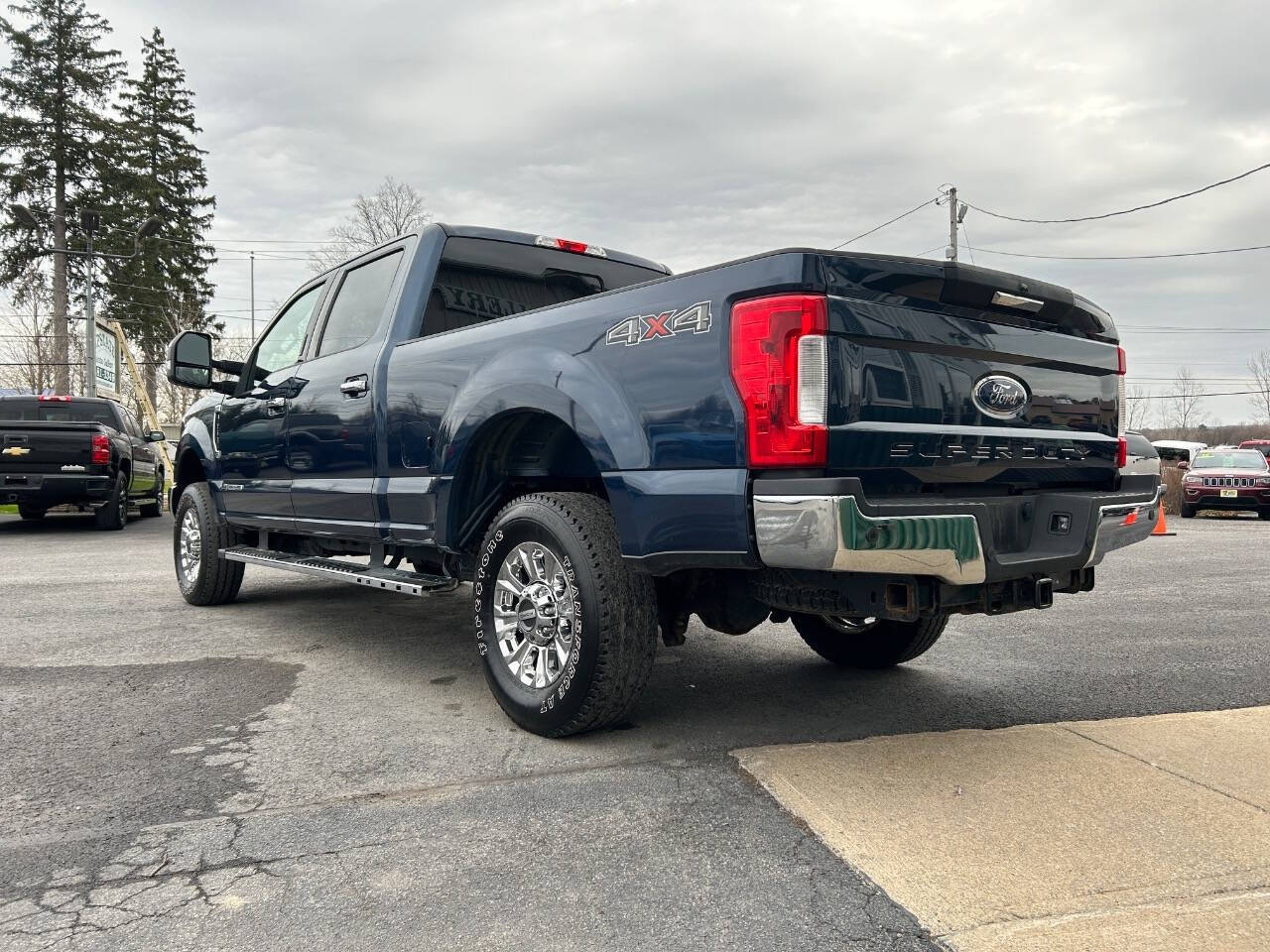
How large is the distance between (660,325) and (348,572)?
2438 millimetres

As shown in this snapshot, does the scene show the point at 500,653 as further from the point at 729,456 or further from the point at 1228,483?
the point at 1228,483

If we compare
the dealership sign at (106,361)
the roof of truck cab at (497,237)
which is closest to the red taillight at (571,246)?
the roof of truck cab at (497,237)

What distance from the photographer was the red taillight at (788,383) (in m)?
2.66

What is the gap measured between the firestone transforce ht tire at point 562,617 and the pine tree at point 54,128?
122ft

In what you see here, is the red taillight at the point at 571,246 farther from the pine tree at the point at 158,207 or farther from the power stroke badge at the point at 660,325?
the pine tree at the point at 158,207

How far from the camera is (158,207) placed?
127ft

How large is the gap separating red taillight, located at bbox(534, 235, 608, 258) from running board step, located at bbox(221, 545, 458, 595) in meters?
1.86

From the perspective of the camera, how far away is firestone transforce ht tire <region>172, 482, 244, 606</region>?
20.4 ft

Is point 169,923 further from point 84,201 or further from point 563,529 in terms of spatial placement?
point 84,201

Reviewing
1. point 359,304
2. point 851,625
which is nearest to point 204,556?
point 359,304

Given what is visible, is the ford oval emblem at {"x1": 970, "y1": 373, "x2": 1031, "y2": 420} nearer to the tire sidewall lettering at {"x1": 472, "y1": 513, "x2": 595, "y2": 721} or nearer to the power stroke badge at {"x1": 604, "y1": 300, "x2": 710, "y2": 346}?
the power stroke badge at {"x1": 604, "y1": 300, "x2": 710, "y2": 346}

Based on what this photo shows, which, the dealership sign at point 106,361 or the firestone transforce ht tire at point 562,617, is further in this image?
the dealership sign at point 106,361

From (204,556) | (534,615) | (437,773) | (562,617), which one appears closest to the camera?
(437,773)

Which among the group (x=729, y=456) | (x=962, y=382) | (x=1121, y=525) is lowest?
(x=1121, y=525)
